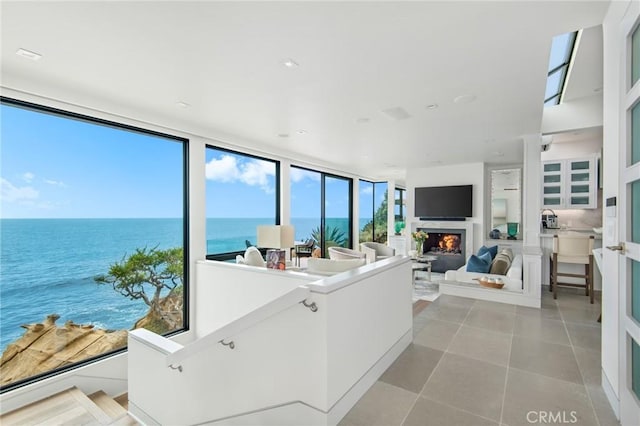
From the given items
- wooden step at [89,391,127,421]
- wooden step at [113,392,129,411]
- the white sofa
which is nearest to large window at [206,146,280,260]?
wooden step at [113,392,129,411]

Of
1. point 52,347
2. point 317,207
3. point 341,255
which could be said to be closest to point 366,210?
point 317,207

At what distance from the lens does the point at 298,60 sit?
7.82ft

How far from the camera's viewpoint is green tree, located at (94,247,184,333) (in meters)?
3.83

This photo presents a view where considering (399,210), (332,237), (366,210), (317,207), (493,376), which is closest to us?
(493,376)

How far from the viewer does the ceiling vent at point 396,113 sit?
11.5 feet

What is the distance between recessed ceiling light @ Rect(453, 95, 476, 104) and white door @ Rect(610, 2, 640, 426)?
56.6 inches

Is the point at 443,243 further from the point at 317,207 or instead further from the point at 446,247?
the point at 317,207

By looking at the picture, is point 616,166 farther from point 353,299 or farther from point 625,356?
point 353,299

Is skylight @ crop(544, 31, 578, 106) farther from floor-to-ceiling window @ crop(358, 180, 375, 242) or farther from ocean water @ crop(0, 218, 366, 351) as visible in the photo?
floor-to-ceiling window @ crop(358, 180, 375, 242)

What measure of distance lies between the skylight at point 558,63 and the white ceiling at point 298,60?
18 cm

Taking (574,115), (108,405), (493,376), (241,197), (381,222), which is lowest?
(108,405)

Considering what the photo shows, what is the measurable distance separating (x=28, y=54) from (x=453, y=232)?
7692 mm

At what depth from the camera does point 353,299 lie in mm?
2061


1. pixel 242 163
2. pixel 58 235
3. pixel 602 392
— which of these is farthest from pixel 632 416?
pixel 242 163
